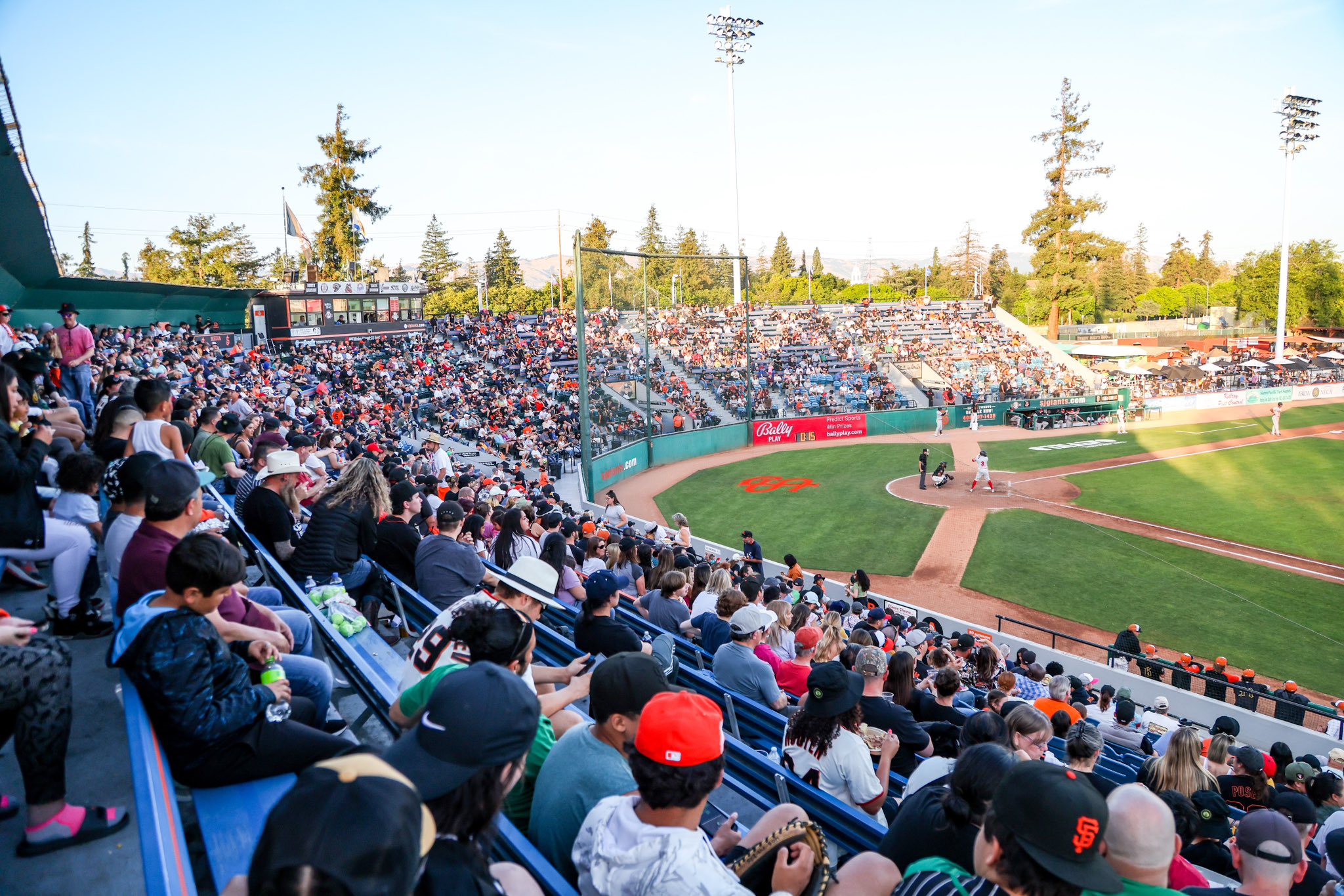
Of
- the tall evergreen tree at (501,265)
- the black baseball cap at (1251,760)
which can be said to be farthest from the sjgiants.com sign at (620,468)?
the tall evergreen tree at (501,265)

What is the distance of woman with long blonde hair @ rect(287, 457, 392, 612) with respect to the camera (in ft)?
19.4

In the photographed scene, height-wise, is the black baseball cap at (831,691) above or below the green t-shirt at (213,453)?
below

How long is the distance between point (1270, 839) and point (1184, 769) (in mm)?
2406

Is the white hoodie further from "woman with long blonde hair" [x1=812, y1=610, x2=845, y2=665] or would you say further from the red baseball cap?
"woman with long blonde hair" [x1=812, y1=610, x2=845, y2=665]

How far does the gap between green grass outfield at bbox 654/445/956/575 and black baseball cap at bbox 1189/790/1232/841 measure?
13962mm

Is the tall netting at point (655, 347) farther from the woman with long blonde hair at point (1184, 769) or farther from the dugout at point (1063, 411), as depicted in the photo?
the woman with long blonde hair at point (1184, 769)

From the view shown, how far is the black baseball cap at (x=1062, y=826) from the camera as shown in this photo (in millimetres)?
2070

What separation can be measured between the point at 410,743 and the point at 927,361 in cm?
4675

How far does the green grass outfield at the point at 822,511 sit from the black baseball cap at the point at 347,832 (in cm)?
1840

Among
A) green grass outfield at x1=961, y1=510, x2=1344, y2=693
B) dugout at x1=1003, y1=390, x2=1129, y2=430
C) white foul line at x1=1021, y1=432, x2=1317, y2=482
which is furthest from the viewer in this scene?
dugout at x1=1003, y1=390, x2=1129, y2=430

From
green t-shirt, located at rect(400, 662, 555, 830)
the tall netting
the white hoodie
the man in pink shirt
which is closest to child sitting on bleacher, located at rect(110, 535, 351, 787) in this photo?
green t-shirt, located at rect(400, 662, 555, 830)

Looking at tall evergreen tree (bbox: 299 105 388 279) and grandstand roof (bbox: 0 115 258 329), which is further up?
tall evergreen tree (bbox: 299 105 388 279)

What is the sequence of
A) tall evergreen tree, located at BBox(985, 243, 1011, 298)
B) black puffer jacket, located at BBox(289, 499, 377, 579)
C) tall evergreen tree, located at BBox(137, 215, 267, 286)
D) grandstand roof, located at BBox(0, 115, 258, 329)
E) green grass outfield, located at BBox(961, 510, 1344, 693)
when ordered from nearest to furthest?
black puffer jacket, located at BBox(289, 499, 377, 579) < grandstand roof, located at BBox(0, 115, 258, 329) < green grass outfield, located at BBox(961, 510, 1344, 693) < tall evergreen tree, located at BBox(137, 215, 267, 286) < tall evergreen tree, located at BBox(985, 243, 1011, 298)

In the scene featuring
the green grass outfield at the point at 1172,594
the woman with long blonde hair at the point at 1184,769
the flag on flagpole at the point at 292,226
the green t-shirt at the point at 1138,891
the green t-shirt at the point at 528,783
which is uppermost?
the flag on flagpole at the point at 292,226
